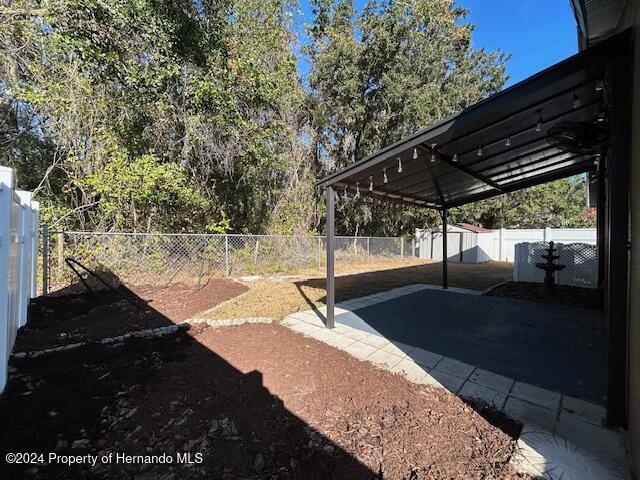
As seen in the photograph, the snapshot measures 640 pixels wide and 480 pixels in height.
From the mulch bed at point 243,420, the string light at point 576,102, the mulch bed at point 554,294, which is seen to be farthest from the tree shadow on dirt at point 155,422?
the mulch bed at point 554,294

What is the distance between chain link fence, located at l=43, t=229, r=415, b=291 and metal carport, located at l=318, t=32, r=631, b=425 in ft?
15.2

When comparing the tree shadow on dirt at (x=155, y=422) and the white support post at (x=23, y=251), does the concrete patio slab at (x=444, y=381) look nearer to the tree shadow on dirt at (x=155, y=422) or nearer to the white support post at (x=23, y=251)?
the tree shadow on dirt at (x=155, y=422)

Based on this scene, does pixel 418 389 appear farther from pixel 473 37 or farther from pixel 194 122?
pixel 473 37

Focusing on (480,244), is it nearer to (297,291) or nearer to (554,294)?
(554,294)

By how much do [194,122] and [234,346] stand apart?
5.85m

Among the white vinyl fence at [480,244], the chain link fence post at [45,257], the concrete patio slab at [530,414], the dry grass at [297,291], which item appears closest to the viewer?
the concrete patio slab at [530,414]

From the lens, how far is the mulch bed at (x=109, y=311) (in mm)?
3668

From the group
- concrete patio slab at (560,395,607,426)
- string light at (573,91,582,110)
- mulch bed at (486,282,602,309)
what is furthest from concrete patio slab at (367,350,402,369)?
mulch bed at (486,282,602,309)

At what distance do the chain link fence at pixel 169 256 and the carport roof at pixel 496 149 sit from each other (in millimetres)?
4631

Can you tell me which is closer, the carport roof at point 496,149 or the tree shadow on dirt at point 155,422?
the tree shadow on dirt at point 155,422

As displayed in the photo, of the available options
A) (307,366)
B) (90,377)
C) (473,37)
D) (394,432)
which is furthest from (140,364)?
(473,37)

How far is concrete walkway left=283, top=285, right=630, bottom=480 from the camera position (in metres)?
1.69

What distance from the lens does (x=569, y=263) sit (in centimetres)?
682

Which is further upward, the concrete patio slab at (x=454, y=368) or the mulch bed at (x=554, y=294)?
the mulch bed at (x=554, y=294)
